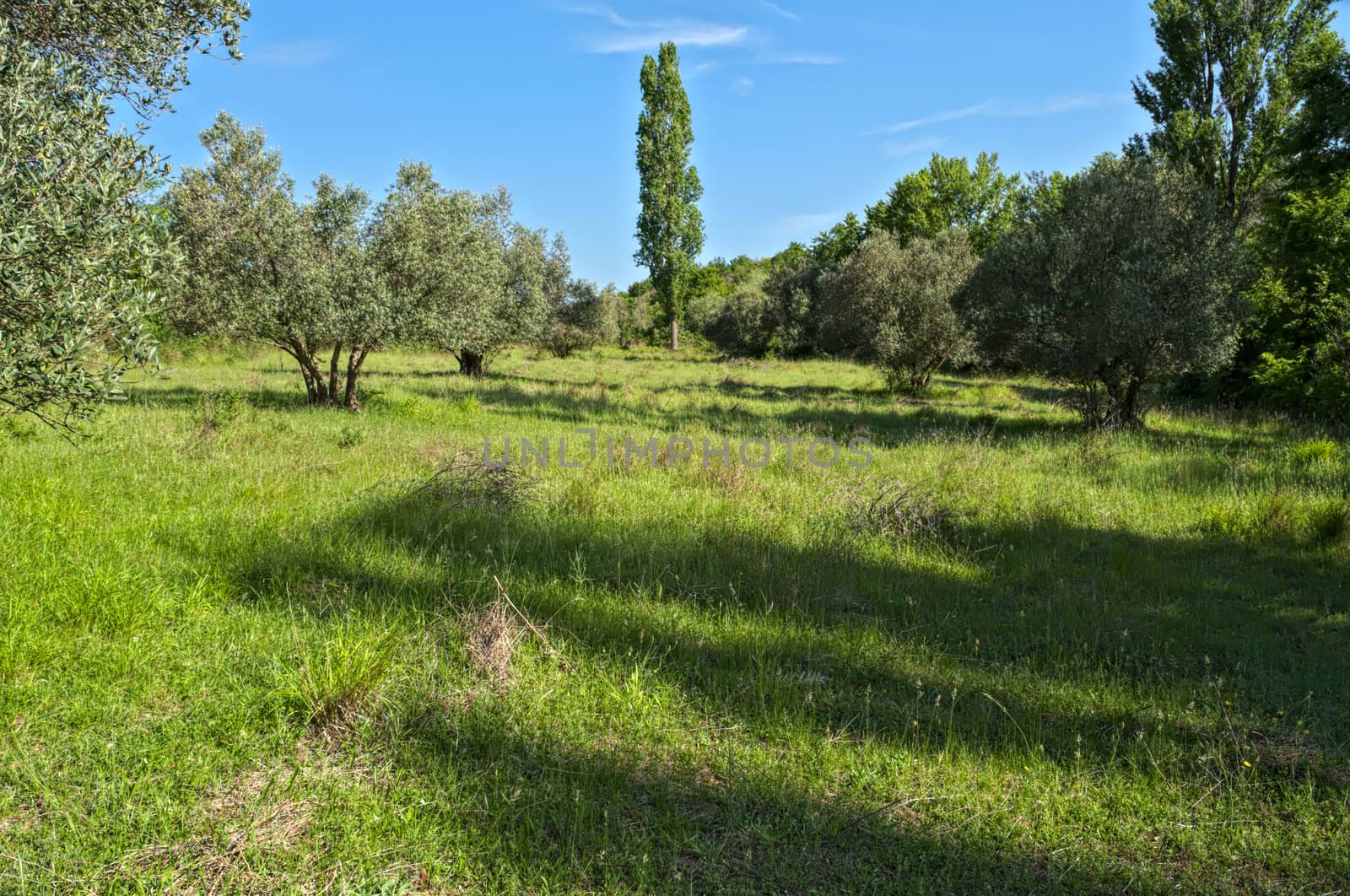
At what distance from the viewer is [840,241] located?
61.8m

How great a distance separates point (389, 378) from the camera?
22734 millimetres

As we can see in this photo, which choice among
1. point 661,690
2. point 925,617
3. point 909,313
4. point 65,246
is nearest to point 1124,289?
point 925,617

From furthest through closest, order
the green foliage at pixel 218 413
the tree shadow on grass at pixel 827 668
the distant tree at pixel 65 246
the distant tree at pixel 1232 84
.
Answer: the distant tree at pixel 1232 84 → the green foliage at pixel 218 413 → the distant tree at pixel 65 246 → the tree shadow on grass at pixel 827 668

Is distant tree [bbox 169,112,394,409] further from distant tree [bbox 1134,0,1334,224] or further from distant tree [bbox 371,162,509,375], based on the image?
distant tree [bbox 1134,0,1334,224]

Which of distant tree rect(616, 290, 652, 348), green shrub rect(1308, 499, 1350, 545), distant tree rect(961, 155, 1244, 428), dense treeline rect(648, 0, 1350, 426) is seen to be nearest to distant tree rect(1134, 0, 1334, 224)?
dense treeline rect(648, 0, 1350, 426)

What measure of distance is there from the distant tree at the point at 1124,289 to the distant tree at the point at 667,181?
32849mm

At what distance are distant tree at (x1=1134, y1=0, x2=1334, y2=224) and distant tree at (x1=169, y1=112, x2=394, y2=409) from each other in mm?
25101

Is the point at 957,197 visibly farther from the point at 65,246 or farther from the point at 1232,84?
the point at 65,246

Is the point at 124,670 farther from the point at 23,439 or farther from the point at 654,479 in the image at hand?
the point at 23,439

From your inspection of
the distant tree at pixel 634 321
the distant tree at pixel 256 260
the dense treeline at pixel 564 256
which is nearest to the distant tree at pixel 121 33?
the dense treeline at pixel 564 256

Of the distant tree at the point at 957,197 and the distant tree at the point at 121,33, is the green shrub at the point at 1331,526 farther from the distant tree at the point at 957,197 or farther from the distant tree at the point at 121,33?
the distant tree at the point at 957,197

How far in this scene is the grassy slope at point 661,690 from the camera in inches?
A: 109

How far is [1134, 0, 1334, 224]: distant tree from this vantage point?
2230 cm

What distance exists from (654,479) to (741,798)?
19.0ft
